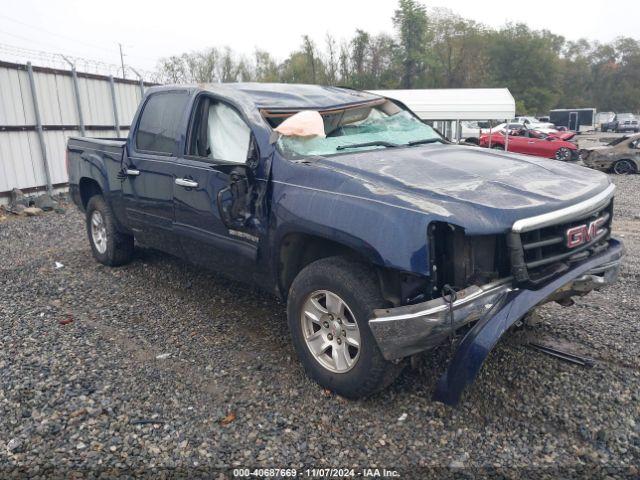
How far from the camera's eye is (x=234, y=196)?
379 cm

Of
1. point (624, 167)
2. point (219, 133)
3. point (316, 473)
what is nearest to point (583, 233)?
point (316, 473)

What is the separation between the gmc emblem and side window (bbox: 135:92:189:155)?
3.08m

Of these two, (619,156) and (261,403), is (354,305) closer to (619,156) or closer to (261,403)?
(261,403)

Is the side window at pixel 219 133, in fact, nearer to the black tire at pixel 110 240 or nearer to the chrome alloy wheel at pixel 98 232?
the black tire at pixel 110 240

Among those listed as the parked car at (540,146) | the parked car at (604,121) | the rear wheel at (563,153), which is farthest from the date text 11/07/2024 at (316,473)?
the parked car at (604,121)

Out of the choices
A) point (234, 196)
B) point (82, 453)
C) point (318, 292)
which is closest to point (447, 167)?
point (318, 292)

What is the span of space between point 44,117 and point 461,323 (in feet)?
→ 34.8

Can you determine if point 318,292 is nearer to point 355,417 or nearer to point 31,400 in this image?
point 355,417

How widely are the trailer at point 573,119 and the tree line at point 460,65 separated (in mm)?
4257

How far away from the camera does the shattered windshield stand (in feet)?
12.4

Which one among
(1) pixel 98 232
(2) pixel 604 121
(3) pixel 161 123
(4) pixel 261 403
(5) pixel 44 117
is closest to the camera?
(4) pixel 261 403

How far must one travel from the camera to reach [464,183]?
10.3 ft

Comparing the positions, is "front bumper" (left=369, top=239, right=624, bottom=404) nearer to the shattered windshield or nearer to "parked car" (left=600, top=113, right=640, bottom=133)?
the shattered windshield

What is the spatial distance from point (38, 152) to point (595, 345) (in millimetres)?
10473
